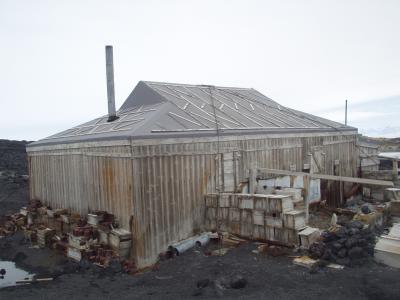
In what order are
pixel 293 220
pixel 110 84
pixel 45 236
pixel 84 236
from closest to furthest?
pixel 293 220
pixel 84 236
pixel 45 236
pixel 110 84

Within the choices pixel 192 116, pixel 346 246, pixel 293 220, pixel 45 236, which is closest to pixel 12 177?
pixel 45 236

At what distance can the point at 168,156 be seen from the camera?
43.7ft

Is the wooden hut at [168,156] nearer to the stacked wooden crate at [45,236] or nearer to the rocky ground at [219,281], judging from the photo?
the stacked wooden crate at [45,236]

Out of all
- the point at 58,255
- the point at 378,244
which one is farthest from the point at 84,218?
the point at 378,244

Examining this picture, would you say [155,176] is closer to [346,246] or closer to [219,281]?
[219,281]

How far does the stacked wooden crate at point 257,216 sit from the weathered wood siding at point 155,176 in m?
0.65

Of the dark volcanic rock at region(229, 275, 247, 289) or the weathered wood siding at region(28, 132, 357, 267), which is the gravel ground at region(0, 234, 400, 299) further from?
the weathered wood siding at region(28, 132, 357, 267)

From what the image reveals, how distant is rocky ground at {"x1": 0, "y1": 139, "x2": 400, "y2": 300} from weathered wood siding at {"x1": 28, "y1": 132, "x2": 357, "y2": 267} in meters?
1.25

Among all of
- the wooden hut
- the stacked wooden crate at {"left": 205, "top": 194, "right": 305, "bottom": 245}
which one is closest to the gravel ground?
the stacked wooden crate at {"left": 205, "top": 194, "right": 305, "bottom": 245}

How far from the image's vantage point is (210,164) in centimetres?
1466

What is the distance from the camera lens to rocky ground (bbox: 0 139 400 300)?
8.89m

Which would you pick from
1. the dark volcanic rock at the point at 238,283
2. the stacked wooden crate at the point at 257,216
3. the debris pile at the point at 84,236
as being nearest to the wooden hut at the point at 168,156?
the debris pile at the point at 84,236

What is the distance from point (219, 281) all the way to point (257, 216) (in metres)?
3.58

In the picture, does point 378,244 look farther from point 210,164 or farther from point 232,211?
point 210,164
